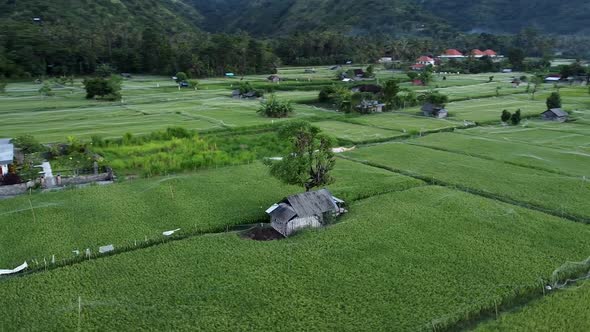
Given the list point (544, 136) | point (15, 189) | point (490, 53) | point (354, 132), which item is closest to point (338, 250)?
point (15, 189)

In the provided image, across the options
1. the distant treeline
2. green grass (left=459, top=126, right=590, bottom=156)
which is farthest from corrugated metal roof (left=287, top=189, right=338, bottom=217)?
the distant treeline

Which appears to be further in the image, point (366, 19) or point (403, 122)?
point (366, 19)

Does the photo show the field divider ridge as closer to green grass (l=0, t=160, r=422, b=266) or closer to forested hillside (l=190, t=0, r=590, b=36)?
green grass (l=0, t=160, r=422, b=266)

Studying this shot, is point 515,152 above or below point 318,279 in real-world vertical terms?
above

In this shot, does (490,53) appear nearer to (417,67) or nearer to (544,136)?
(417,67)

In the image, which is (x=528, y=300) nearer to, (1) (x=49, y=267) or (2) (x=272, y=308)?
(2) (x=272, y=308)

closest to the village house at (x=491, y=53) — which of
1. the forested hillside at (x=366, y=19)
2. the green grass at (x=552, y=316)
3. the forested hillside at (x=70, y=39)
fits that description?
the forested hillside at (x=366, y=19)

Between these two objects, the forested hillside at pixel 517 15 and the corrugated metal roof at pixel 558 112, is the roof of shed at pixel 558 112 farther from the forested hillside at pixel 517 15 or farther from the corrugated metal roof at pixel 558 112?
the forested hillside at pixel 517 15
